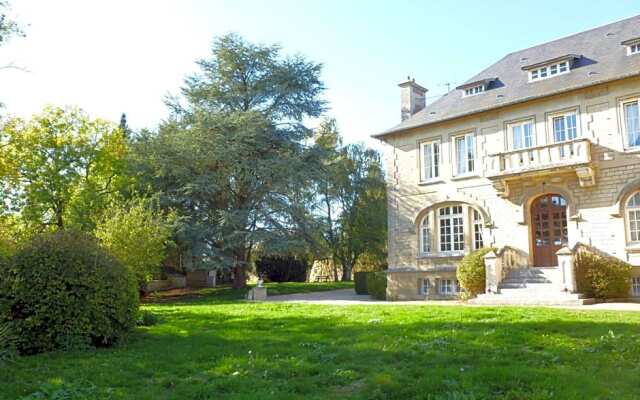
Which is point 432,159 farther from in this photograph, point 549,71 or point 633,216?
point 633,216

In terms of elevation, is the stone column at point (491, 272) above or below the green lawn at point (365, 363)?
above

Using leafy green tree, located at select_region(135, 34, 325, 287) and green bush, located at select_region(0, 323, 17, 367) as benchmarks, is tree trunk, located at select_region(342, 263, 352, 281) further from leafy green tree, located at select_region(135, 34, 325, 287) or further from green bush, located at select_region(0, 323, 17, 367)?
green bush, located at select_region(0, 323, 17, 367)

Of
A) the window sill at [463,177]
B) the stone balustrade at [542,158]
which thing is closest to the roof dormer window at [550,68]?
the stone balustrade at [542,158]

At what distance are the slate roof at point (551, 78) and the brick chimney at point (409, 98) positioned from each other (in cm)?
49

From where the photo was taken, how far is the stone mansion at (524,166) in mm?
16969

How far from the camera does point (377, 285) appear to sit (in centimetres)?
2198

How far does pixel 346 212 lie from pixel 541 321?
27383 millimetres

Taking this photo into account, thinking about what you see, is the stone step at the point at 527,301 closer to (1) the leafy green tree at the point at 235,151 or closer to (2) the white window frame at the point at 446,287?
(2) the white window frame at the point at 446,287

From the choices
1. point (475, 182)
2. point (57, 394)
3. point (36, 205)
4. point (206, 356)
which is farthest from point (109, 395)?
point (36, 205)

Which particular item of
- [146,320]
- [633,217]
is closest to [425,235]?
[633,217]

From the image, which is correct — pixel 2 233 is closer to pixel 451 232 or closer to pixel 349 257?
pixel 451 232

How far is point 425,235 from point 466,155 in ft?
11.5

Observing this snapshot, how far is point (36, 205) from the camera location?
27031 mm

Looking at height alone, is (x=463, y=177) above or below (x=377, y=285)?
above
